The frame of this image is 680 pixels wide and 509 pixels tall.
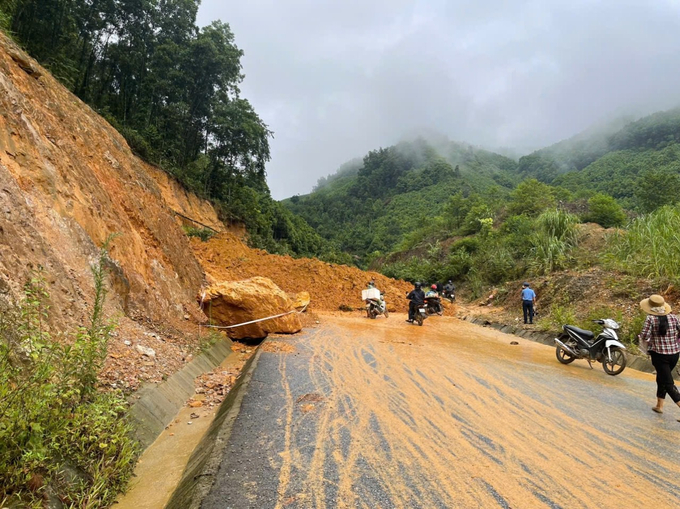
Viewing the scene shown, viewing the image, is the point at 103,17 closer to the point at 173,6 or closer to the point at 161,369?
the point at 173,6

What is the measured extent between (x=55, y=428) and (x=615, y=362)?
326 inches

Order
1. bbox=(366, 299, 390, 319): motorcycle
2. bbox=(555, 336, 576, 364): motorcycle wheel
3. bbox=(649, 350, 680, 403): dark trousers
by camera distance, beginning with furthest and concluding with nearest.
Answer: bbox=(366, 299, 390, 319): motorcycle
bbox=(555, 336, 576, 364): motorcycle wheel
bbox=(649, 350, 680, 403): dark trousers

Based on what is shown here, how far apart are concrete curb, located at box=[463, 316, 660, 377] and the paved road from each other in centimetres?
95

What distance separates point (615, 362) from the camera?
277 inches

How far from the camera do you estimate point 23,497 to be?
2.27 metres

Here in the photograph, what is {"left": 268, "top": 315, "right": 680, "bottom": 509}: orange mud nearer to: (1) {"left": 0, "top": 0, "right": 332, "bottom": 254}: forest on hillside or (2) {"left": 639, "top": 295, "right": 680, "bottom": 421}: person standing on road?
(2) {"left": 639, "top": 295, "right": 680, "bottom": 421}: person standing on road

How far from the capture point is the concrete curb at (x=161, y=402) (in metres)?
3.76

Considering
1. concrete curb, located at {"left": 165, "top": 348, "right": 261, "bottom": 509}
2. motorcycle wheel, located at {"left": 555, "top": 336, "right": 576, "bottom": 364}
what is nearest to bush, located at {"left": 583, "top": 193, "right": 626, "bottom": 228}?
motorcycle wheel, located at {"left": 555, "top": 336, "right": 576, "bottom": 364}

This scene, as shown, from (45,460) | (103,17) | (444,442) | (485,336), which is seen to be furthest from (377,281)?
(103,17)

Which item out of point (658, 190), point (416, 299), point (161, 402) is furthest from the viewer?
point (658, 190)

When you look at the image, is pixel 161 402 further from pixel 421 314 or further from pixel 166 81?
pixel 166 81

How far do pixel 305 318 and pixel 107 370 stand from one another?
25.8 ft

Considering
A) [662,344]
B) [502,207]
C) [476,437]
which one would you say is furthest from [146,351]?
[502,207]

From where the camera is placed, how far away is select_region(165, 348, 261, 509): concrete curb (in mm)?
2758
